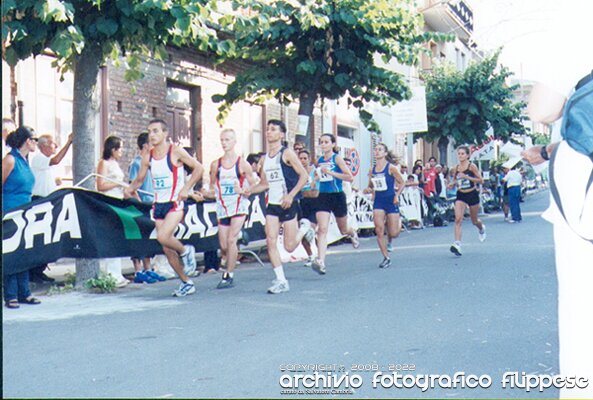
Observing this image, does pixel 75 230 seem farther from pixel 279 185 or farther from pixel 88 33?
pixel 279 185

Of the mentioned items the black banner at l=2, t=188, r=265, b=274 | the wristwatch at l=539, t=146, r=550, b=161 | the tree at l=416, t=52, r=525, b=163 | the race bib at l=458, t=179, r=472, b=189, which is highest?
the tree at l=416, t=52, r=525, b=163

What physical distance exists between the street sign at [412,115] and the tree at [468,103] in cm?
826

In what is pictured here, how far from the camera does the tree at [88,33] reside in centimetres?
923

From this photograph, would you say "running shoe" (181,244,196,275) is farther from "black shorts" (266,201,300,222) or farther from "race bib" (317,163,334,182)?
"race bib" (317,163,334,182)

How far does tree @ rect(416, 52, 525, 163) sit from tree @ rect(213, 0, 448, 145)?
16768 mm

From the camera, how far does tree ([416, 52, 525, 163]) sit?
112ft

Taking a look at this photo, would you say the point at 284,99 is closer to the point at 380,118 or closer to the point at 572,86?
the point at 572,86

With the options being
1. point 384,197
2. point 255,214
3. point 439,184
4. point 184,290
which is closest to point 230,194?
point 184,290

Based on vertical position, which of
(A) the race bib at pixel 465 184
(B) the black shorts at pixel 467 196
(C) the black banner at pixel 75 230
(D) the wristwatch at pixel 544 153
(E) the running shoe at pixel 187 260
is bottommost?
(E) the running shoe at pixel 187 260

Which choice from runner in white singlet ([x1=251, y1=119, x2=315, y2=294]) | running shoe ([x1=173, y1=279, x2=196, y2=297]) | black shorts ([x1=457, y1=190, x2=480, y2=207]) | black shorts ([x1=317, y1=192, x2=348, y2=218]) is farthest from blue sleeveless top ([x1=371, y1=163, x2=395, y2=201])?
running shoe ([x1=173, y1=279, x2=196, y2=297])

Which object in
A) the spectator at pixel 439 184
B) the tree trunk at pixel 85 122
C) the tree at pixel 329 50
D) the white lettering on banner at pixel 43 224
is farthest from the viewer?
the spectator at pixel 439 184

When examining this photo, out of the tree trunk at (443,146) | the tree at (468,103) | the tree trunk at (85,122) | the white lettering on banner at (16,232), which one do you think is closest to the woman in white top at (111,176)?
the tree trunk at (85,122)

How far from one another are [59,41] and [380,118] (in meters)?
27.0

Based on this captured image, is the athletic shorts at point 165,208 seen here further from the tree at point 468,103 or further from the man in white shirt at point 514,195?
the tree at point 468,103
